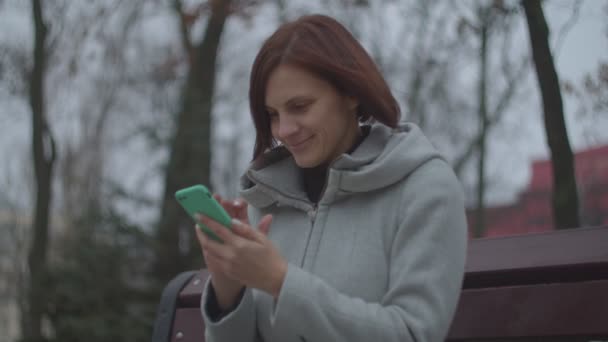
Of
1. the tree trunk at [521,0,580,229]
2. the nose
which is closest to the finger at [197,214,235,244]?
the nose

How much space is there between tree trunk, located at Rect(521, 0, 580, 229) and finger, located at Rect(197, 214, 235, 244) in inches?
80.2

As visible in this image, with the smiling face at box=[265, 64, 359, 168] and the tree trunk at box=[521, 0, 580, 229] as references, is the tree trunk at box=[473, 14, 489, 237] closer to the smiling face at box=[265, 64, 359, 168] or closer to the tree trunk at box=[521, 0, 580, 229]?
the tree trunk at box=[521, 0, 580, 229]

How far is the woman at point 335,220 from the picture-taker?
1499 mm

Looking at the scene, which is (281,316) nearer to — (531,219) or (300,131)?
(300,131)

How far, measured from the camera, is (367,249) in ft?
5.63

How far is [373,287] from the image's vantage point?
1.68m

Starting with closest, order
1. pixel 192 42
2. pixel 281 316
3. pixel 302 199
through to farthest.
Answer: pixel 281 316, pixel 302 199, pixel 192 42

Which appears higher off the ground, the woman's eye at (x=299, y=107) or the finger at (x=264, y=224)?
the woman's eye at (x=299, y=107)

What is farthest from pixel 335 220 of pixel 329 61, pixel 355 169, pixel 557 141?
pixel 557 141

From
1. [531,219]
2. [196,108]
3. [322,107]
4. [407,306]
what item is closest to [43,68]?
[196,108]

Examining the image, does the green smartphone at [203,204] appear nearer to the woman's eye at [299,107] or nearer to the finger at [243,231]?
the finger at [243,231]

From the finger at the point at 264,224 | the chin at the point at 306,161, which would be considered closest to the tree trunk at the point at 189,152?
the chin at the point at 306,161

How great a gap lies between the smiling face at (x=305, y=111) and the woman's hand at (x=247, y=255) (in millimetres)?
400

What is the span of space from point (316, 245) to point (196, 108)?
6130 mm
